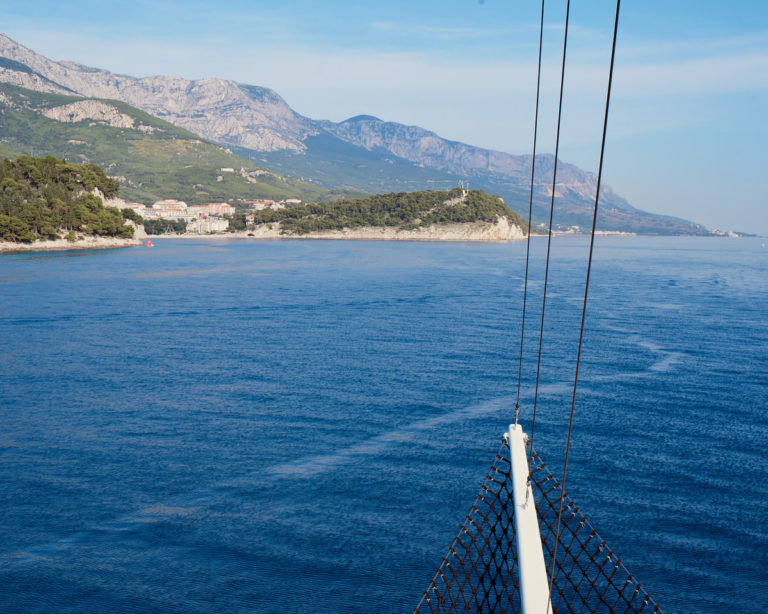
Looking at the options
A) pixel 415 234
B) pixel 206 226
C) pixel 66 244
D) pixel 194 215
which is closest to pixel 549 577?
pixel 66 244

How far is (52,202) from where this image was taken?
9688 centimetres

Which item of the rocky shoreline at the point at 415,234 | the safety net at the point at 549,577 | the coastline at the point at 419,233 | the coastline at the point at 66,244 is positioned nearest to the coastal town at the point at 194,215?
the rocky shoreline at the point at 415,234

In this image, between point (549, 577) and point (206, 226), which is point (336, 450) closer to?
point (549, 577)

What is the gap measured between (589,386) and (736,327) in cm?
1725

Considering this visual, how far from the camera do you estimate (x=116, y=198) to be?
117 m

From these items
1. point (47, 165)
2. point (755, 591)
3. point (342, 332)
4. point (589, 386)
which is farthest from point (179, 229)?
point (755, 591)

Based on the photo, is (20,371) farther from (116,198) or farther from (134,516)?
(116,198)

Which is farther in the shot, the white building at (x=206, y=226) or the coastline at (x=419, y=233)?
the white building at (x=206, y=226)

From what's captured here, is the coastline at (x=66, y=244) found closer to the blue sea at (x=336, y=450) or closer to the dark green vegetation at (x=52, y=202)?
the dark green vegetation at (x=52, y=202)

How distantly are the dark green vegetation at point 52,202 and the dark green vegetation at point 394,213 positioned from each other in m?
51.8

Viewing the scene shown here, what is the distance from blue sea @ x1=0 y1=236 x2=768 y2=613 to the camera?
11539mm

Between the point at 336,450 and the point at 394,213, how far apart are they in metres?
146

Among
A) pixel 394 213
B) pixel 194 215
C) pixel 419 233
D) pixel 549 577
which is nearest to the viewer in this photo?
pixel 549 577

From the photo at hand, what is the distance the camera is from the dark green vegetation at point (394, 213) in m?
156
